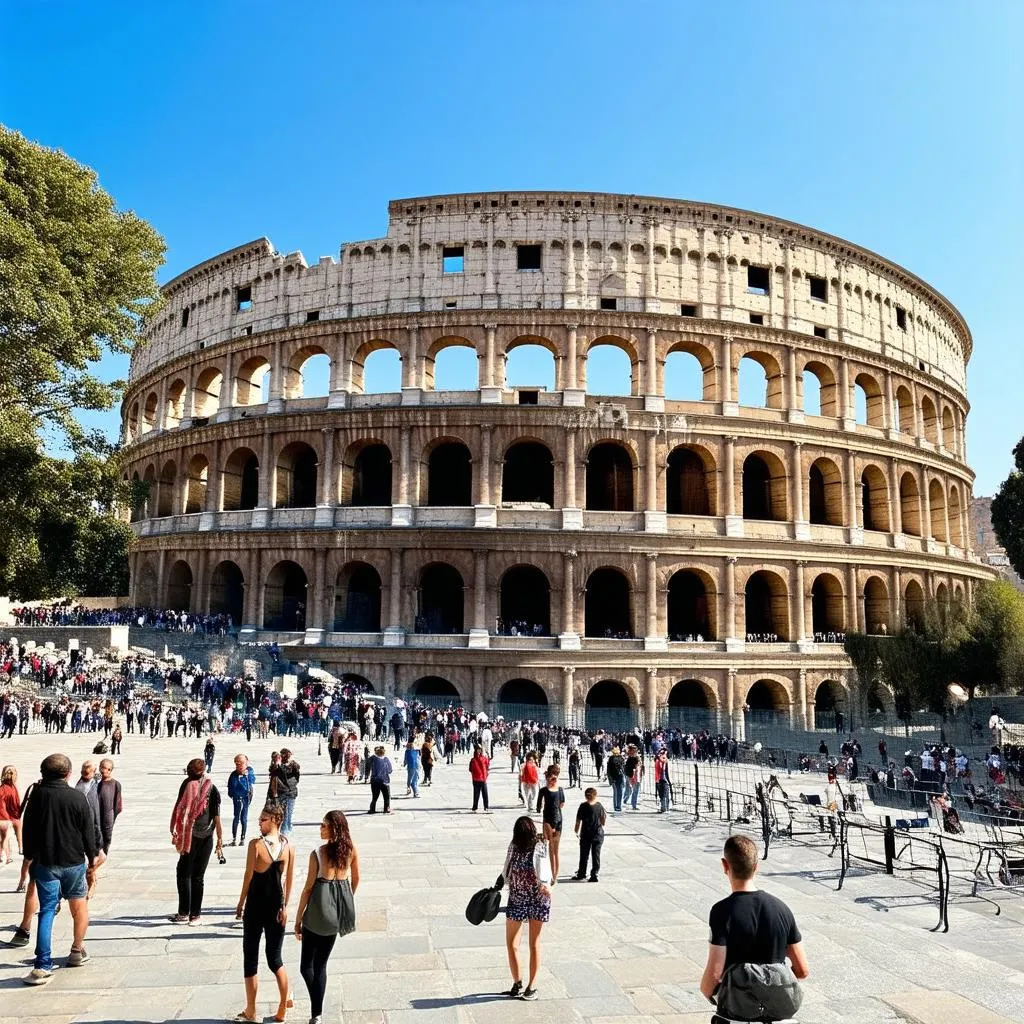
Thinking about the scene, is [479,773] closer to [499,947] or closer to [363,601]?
[499,947]

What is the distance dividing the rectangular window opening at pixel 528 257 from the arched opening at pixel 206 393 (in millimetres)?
13898

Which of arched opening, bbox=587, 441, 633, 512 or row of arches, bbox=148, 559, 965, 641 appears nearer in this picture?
row of arches, bbox=148, 559, 965, 641

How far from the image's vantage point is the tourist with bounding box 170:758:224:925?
671cm

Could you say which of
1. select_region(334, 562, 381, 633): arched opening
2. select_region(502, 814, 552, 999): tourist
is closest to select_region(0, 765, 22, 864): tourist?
select_region(502, 814, 552, 999): tourist

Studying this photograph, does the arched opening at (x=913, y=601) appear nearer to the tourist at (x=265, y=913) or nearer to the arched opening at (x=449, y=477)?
the arched opening at (x=449, y=477)

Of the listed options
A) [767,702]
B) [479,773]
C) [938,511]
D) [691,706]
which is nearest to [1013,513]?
[938,511]

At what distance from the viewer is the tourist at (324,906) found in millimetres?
4711

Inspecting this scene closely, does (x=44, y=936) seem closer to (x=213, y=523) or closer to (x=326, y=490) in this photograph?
(x=326, y=490)

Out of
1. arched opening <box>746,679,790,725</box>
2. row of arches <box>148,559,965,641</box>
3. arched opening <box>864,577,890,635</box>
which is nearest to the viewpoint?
arched opening <box>746,679,790,725</box>

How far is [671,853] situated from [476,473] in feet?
67.3

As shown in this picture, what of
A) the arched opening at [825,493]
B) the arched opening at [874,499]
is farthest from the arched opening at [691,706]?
the arched opening at [874,499]

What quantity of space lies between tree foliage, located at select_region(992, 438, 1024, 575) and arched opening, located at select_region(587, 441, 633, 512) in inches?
701

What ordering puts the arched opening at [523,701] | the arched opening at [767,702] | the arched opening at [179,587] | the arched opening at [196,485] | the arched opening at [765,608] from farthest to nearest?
1. the arched opening at [196,485]
2. the arched opening at [179,587]
3. the arched opening at [765,608]
4. the arched opening at [767,702]
5. the arched opening at [523,701]

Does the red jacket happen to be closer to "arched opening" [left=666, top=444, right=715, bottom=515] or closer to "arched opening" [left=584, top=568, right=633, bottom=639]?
"arched opening" [left=584, top=568, right=633, bottom=639]
